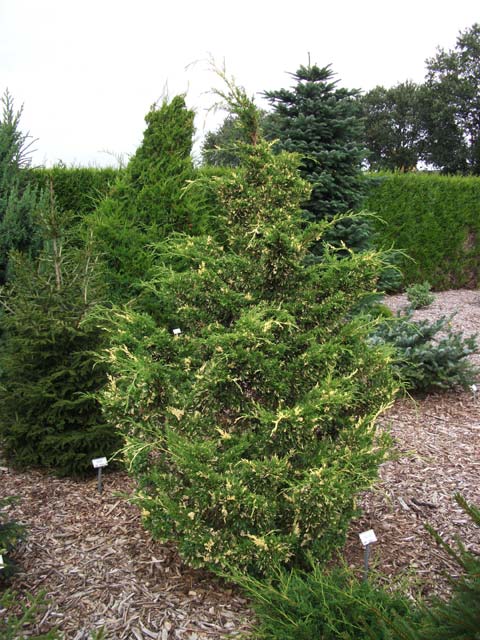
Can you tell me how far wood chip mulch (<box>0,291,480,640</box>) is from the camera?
2.65 metres

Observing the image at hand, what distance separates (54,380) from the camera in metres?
4.20

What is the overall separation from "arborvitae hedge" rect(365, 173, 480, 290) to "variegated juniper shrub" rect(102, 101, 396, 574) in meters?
10.7

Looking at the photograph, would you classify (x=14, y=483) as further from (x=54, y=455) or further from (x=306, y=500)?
(x=306, y=500)

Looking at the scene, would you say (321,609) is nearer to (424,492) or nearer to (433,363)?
(424,492)

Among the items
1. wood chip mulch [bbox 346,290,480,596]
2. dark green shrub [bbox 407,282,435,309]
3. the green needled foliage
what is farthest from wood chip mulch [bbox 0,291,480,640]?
dark green shrub [bbox 407,282,435,309]

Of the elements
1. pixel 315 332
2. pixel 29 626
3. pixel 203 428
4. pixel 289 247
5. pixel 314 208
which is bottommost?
pixel 29 626

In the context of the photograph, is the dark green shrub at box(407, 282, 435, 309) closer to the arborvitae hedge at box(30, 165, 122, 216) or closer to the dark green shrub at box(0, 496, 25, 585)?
the arborvitae hedge at box(30, 165, 122, 216)

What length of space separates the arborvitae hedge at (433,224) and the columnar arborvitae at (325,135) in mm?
4598

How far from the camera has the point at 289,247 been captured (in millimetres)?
2715

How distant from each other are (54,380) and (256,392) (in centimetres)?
203

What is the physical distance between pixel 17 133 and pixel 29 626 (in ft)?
19.1

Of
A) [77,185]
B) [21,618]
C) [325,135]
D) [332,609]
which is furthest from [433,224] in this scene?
[21,618]

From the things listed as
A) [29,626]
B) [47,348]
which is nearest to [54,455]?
[47,348]

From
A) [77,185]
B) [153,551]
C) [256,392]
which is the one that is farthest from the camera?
[77,185]
